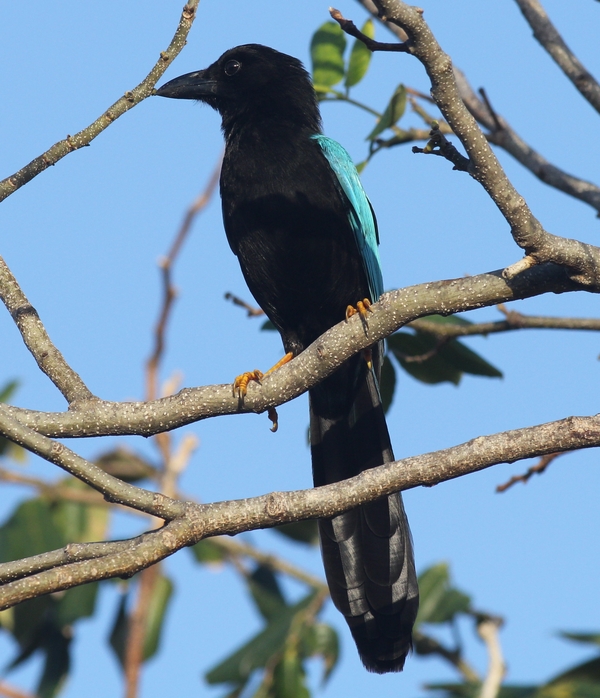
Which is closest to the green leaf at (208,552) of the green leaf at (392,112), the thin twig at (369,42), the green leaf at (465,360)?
the green leaf at (465,360)

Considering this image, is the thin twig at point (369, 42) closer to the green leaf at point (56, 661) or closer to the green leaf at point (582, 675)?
the green leaf at point (582, 675)

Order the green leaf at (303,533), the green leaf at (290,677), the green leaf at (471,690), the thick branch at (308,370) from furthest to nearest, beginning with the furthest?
the green leaf at (303,533) < the green leaf at (290,677) < the green leaf at (471,690) < the thick branch at (308,370)

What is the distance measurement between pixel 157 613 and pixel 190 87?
3484 mm

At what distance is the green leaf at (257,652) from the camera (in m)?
4.61

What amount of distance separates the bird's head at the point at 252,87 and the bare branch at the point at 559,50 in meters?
1.44

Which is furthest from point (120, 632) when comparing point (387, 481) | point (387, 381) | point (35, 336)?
point (387, 481)

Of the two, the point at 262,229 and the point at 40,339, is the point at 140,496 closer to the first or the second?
the point at 40,339

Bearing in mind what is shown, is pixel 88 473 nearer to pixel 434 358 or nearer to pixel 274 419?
pixel 274 419

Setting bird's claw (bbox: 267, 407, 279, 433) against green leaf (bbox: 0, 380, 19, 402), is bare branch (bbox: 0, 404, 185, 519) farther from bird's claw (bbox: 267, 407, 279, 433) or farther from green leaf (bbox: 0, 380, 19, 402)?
green leaf (bbox: 0, 380, 19, 402)

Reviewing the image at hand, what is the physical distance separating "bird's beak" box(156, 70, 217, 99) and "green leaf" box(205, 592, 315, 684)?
3382mm

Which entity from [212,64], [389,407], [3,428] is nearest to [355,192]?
[389,407]

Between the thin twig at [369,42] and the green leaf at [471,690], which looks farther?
the green leaf at [471,690]

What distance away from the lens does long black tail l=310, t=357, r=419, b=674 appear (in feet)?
14.0

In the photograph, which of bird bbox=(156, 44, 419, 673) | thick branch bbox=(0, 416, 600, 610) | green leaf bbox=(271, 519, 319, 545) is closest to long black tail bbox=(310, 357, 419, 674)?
bird bbox=(156, 44, 419, 673)
